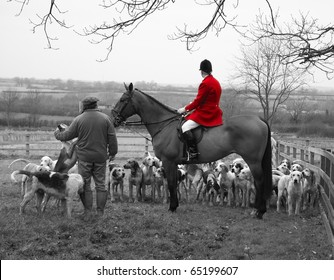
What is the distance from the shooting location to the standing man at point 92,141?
8.48m

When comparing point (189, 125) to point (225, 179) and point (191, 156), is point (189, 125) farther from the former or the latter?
point (225, 179)

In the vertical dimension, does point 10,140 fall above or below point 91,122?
below

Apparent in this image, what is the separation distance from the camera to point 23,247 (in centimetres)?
650

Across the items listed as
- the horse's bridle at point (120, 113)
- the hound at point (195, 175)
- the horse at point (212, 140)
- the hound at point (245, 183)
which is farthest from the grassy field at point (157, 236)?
the hound at point (195, 175)

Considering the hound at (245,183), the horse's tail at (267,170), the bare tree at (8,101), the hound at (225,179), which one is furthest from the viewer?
the bare tree at (8,101)

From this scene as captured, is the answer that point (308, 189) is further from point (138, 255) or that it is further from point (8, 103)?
point (8, 103)

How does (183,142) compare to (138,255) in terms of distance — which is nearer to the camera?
(138,255)

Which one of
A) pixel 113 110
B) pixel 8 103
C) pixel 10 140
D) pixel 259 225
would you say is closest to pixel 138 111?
pixel 113 110

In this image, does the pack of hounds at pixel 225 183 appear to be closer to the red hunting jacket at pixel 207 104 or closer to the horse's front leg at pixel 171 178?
the horse's front leg at pixel 171 178

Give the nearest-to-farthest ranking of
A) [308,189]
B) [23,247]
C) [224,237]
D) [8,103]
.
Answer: [23,247], [224,237], [308,189], [8,103]

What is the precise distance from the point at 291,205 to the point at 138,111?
3.61 m

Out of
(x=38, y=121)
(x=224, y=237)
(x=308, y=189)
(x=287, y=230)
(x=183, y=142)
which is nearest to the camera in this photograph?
(x=224, y=237)

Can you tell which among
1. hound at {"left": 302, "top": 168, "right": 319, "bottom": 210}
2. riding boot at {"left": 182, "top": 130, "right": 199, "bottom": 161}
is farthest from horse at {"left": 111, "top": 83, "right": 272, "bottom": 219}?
hound at {"left": 302, "top": 168, "right": 319, "bottom": 210}

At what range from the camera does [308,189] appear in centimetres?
1050
